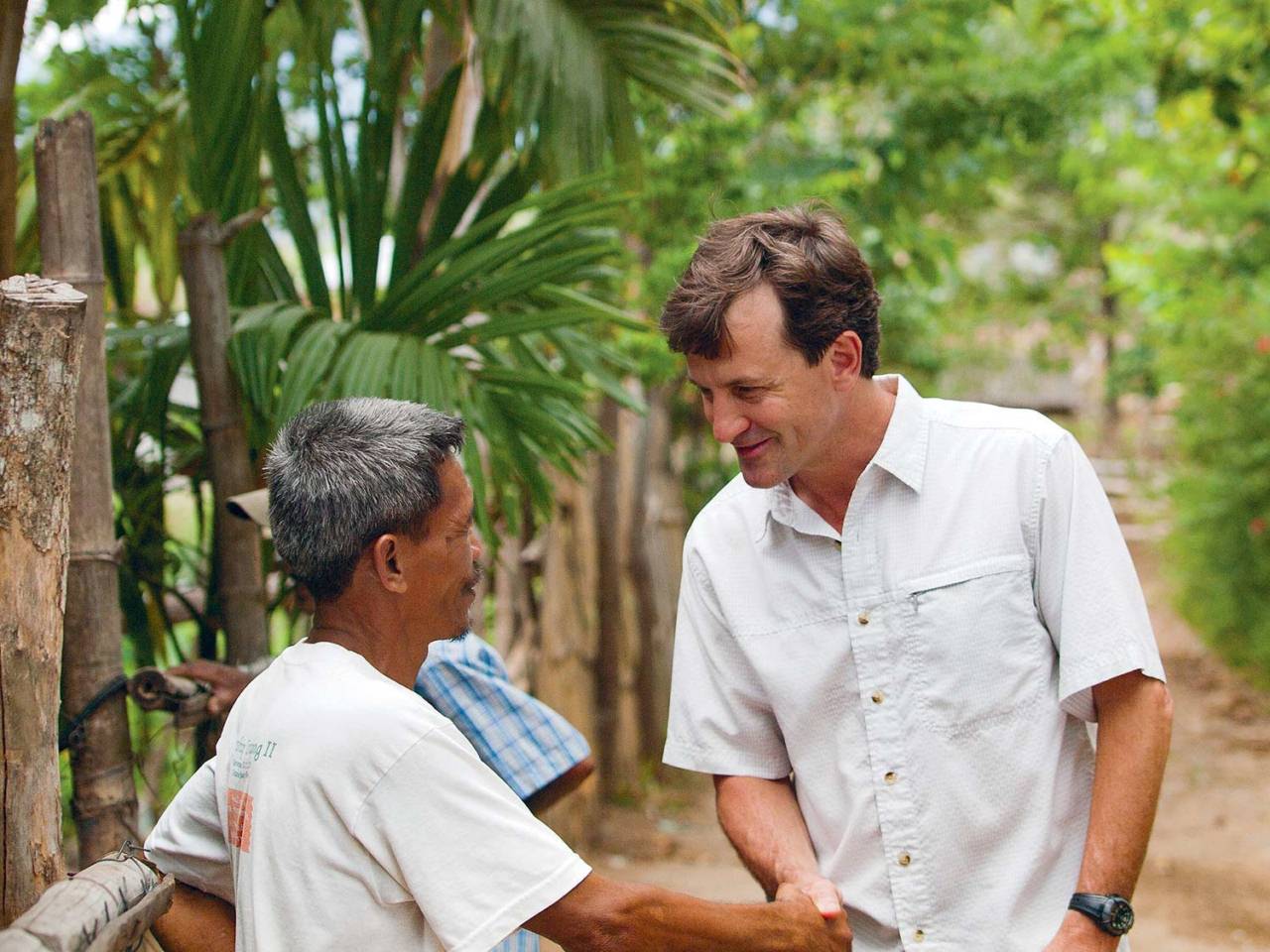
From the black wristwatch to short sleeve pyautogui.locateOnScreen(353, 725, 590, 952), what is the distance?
2.71 ft

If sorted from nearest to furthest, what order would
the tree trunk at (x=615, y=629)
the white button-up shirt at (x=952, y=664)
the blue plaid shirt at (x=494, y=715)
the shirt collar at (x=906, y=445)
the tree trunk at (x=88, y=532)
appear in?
the white button-up shirt at (x=952, y=664) → the shirt collar at (x=906, y=445) → the tree trunk at (x=88, y=532) → the blue plaid shirt at (x=494, y=715) → the tree trunk at (x=615, y=629)

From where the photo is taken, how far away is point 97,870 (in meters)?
1.70

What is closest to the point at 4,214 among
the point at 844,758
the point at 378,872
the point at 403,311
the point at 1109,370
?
the point at 403,311

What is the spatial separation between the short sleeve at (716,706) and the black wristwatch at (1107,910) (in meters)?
0.53

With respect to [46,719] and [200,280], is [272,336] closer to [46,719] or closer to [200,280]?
[200,280]

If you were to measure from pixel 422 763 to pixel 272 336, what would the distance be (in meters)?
1.44

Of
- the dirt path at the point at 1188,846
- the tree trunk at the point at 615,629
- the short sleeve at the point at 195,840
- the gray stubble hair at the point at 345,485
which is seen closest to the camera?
the gray stubble hair at the point at 345,485

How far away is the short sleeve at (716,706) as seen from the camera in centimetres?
228

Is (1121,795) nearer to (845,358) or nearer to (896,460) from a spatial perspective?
(896,460)

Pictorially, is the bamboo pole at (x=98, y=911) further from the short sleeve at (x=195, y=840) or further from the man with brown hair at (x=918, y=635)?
the man with brown hair at (x=918, y=635)

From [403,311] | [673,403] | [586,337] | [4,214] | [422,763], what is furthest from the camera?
[673,403]

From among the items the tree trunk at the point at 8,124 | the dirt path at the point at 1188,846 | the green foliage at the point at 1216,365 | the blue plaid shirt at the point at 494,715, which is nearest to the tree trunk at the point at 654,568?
the dirt path at the point at 1188,846

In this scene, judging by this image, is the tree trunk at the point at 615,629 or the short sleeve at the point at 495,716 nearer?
the short sleeve at the point at 495,716

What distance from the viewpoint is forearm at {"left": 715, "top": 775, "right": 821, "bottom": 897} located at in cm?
218
